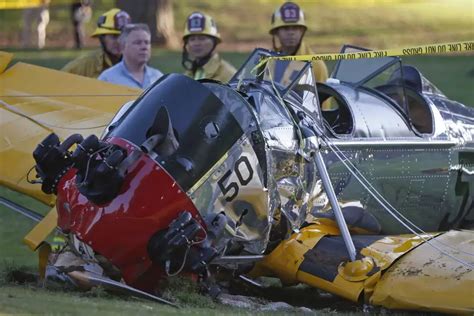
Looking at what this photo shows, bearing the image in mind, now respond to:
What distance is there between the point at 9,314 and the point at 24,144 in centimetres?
354

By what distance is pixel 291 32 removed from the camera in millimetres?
13148

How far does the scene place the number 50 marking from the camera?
814 centimetres

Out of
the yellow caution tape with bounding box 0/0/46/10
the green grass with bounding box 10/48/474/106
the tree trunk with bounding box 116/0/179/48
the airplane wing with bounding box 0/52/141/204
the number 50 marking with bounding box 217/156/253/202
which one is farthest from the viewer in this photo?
the yellow caution tape with bounding box 0/0/46/10

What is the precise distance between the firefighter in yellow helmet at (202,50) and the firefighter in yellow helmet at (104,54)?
1378 millimetres

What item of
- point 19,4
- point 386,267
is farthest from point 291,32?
point 19,4

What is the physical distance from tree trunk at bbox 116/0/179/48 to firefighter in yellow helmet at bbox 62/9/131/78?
10.0 metres

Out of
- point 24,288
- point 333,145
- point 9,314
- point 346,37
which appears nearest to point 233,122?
point 333,145

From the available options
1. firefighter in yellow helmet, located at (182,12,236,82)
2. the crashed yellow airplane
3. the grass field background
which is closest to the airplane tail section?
the crashed yellow airplane

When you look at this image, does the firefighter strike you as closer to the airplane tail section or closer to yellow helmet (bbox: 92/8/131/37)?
yellow helmet (bbox: 92/8/131/37)

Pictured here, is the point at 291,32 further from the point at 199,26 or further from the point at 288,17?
the point at 199,26

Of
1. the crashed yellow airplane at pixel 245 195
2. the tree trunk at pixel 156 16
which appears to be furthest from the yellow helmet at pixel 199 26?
the tree trunk at pixel 156 16

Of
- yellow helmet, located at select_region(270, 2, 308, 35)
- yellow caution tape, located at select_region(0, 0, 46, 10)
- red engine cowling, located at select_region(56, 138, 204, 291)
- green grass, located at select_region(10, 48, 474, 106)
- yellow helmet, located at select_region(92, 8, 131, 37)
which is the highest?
yellow helmet, located at select_region(270, 2, 308, 35)

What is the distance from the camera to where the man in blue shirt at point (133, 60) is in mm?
12406

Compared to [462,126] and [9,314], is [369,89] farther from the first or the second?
[9,314]
